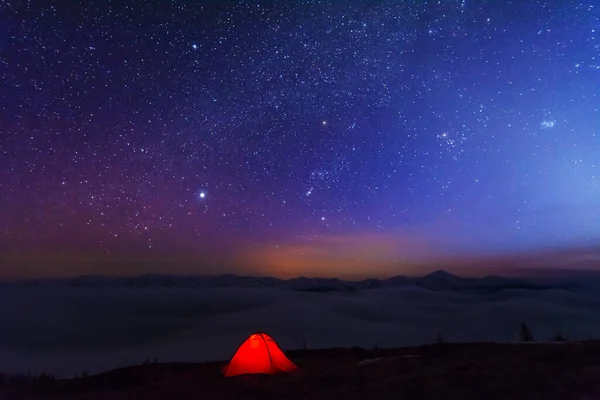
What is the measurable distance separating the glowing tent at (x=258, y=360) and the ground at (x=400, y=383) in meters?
0.49

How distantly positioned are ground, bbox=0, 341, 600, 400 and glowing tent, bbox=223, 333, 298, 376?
1.62ft

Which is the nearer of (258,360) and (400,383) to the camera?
(400,383)

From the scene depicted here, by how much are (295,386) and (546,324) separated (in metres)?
29.1

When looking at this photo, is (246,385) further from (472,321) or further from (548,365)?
(472,321)

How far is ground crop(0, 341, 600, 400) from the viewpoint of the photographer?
25.4 feet

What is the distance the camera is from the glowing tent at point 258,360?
38.7 feet

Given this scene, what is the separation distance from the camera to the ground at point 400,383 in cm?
774

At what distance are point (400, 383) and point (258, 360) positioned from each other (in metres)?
4.29

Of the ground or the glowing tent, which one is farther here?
the glowing tent

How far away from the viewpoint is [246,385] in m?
10.1

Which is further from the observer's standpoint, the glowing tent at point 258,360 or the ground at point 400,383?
the glowing tent at point 258,360

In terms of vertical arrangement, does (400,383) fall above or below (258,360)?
below

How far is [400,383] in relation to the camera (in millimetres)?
8891

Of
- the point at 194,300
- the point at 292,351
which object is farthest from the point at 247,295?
the point at 292,351
